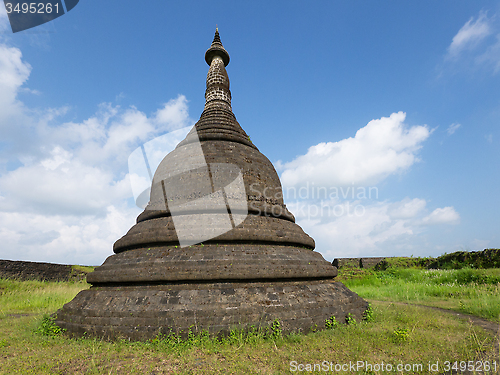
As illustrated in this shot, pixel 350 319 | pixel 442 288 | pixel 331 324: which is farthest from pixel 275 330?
pixel 442 288

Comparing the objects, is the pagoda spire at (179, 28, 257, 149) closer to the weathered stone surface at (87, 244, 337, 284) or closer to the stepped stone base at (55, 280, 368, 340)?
the weathered stone surface at (87, 244, 337, 284)

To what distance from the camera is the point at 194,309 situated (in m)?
5.61

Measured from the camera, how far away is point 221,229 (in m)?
7.22

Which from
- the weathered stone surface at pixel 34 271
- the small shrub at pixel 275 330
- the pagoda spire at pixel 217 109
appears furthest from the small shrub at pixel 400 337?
the weathered stone surface at pixel 34 271

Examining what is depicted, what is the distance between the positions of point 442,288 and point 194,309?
14084 millimetres

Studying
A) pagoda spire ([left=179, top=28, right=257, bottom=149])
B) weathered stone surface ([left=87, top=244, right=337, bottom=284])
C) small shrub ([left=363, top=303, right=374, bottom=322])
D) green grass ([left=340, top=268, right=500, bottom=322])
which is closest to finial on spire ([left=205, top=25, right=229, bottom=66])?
pagoda spire ([left=179, top=28, right=257, bottom=149])

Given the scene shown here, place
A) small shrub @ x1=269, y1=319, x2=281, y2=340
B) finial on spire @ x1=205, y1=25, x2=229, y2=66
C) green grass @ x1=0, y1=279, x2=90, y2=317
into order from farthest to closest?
finial on spire @ x1=205, y1=25, x2=229, y2=66
green grass @ x1=0, y1=279, x2=90, y2=317
small shrub @ x1=269, y1=319, x2=281, y2=340

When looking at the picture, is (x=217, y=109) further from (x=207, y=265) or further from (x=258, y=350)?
(x=258, y=350)

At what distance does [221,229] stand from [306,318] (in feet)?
10.1

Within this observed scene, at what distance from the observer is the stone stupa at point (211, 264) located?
569 centimetres

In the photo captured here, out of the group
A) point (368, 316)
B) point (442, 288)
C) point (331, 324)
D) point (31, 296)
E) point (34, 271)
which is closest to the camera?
point (331, 324)

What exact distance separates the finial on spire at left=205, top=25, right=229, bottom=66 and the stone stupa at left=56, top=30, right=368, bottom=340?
5.25 metres

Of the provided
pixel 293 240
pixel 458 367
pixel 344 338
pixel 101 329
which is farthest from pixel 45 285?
pixel 458 367

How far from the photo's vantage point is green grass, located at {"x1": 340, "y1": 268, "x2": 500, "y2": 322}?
966 centimetres
